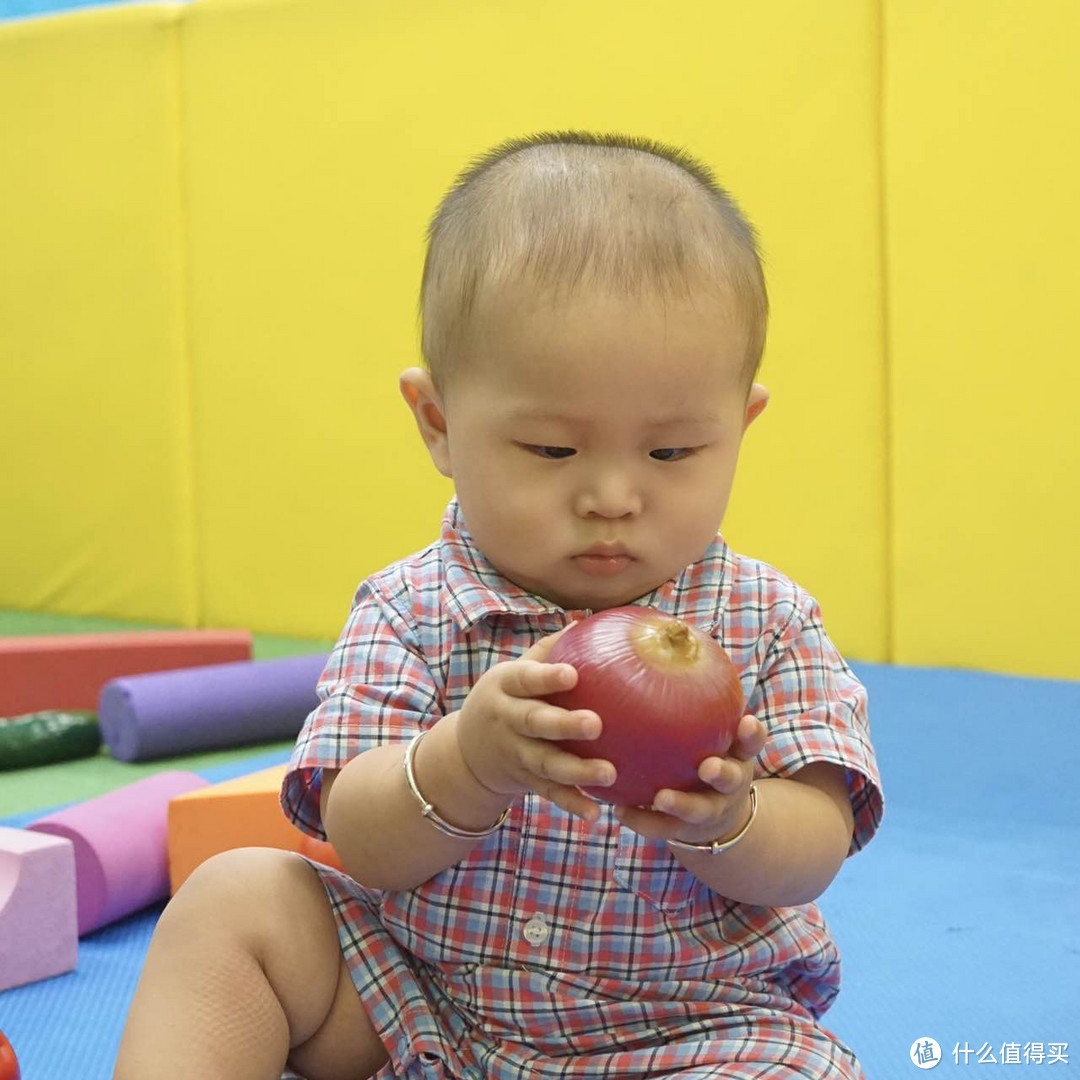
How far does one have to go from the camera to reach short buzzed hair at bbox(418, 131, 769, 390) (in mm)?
694

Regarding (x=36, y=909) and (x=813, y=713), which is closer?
(x=813, y=713)

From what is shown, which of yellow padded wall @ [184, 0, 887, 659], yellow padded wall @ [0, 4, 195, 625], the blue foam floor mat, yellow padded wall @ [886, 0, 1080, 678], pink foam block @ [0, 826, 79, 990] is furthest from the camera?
yellow padded wall @ [0, 4, 195, 625]

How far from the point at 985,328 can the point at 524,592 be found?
4.41 feet

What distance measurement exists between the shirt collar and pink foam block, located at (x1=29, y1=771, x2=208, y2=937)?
0.51 meters

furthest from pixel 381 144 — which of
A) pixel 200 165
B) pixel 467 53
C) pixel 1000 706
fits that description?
pixel 1000 706

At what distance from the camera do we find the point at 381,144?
7.88 feet

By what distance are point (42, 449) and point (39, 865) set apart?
1.95m

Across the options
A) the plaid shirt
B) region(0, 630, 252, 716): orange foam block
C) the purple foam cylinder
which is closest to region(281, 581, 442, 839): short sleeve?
the plaid shirt

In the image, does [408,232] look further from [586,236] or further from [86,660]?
[586,236]

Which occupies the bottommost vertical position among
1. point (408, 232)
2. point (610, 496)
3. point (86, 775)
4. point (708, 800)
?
point (86, 775)

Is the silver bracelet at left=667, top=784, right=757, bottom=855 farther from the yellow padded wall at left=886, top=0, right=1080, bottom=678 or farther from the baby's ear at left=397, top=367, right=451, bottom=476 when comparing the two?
the yellow padded wall at left=886, top=0, right=1080, bottom=678

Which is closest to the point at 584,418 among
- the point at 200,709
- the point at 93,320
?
the point at 200,709

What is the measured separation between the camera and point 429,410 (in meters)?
0.78

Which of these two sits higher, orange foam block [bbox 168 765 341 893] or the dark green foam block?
orange foam block [bbox 168 765 341 893]
